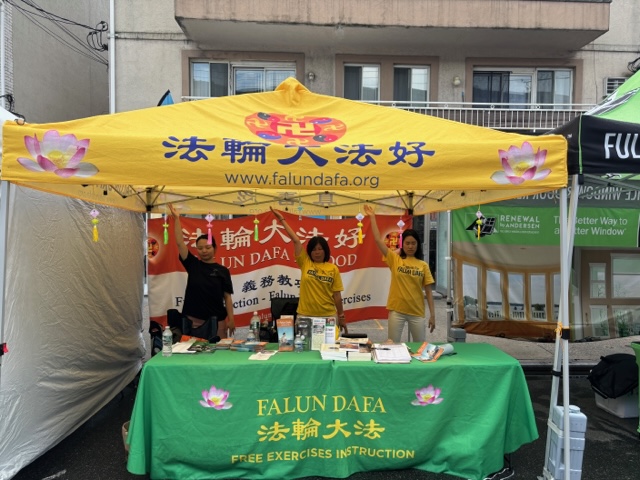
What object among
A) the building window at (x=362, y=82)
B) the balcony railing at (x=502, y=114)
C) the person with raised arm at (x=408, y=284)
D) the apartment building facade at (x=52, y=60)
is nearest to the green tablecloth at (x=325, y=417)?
the person with raised arm at (x=408, y=284)

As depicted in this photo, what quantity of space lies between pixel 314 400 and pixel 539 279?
3.88m

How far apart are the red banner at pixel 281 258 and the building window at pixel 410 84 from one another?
561 cm

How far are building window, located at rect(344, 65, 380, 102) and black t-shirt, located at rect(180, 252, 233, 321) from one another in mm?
7180

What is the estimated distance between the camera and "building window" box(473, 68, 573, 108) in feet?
34.4

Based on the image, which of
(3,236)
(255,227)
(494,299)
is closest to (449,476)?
(494,299)

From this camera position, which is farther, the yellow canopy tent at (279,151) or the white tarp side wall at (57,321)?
the white tarp side wall at (57,321)

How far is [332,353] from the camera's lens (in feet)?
10.6

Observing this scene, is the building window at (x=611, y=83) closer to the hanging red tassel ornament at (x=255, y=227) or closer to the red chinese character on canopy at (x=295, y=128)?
the hanging red tassel ornament at (x=255, y=227)

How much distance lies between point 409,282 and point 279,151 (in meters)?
2.31

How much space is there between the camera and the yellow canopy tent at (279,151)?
261 centimetres

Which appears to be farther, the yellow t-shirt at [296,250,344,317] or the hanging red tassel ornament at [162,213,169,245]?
the hanging red tassel ornament at [162,213,169,245]

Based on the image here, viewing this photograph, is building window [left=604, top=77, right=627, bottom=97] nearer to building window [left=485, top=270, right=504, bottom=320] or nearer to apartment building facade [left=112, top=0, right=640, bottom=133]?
apartment building facade [left=112, top=0, right=640, bottom=133]

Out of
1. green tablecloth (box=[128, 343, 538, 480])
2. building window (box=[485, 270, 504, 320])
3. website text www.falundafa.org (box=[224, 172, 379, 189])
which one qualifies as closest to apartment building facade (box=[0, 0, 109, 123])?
website text www.falundafa.org (box=[224, 172, 379, 189])

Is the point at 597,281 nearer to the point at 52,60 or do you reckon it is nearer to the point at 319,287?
the point at 319,287
